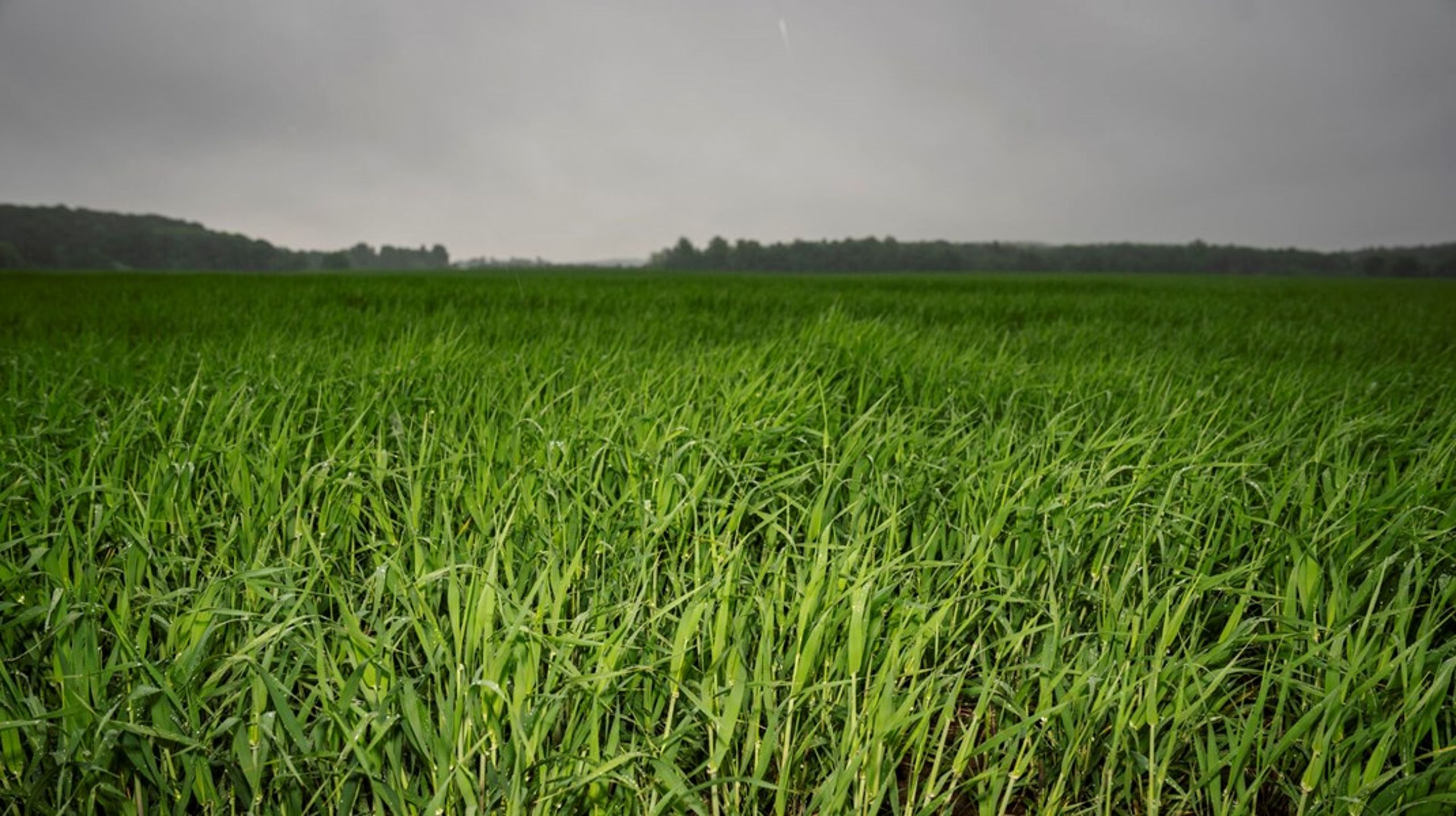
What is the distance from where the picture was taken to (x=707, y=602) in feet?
4.03

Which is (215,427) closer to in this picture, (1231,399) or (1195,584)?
(1195,584)

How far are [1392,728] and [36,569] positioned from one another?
253cm

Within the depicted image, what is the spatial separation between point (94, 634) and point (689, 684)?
3.16 feet

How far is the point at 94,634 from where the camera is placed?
1.17 meters

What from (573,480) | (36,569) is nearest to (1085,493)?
(573,480)

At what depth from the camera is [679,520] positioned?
1.72 m

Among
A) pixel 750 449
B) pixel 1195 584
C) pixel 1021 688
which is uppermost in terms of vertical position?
pixel 750 449

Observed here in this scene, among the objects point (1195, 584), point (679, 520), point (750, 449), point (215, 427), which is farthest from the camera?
point (215, 427)

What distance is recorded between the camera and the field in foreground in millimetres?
1070

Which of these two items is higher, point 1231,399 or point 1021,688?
point 1231,399

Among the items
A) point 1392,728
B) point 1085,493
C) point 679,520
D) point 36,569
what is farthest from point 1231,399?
point 36,569

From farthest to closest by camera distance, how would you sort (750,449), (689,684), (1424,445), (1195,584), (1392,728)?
(1424,445) < (750,449) < (1195,584) < (689,684) < (1392,728)

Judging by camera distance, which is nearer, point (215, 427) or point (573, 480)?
point (573, 480)

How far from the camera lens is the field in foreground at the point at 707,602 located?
107 cm
